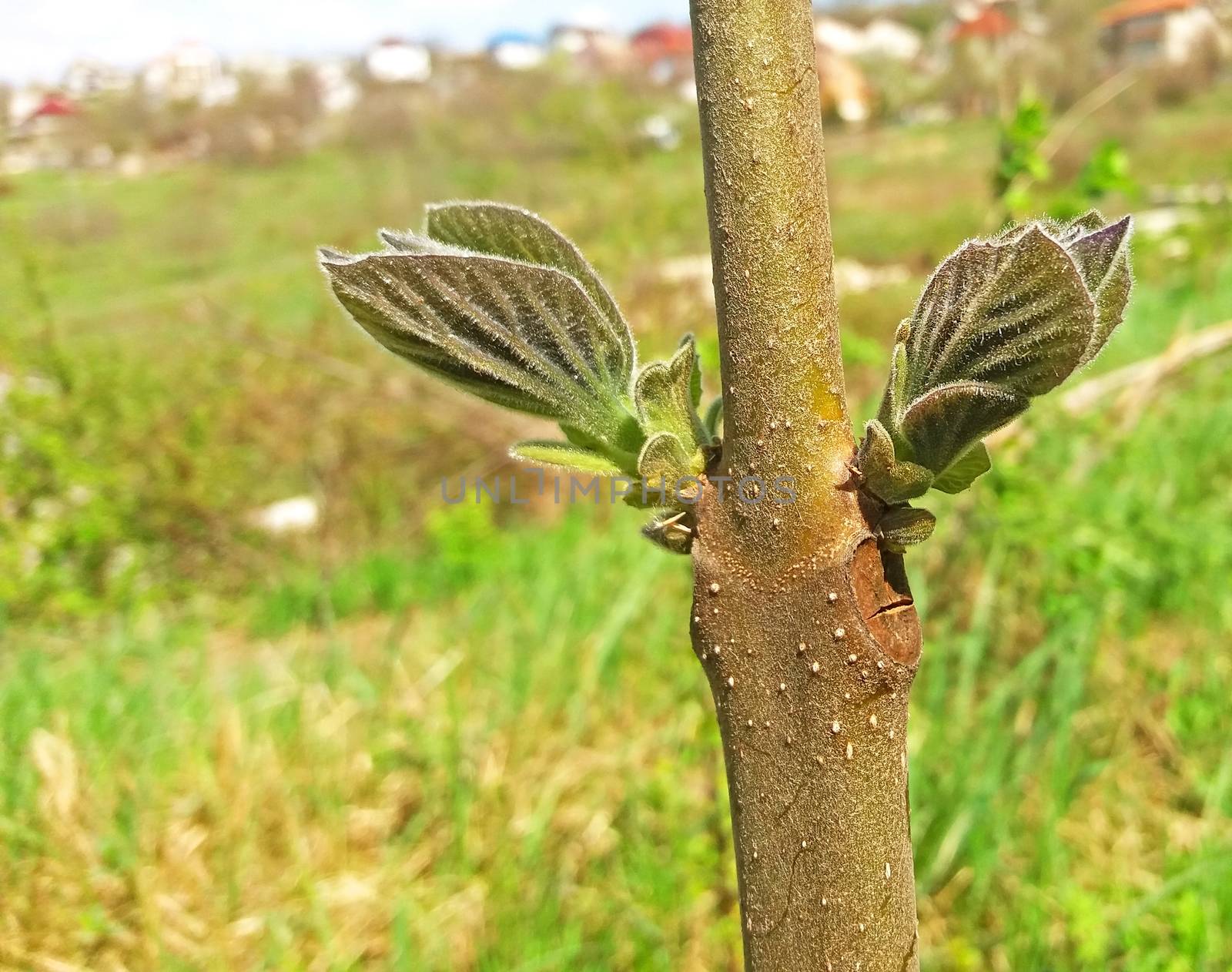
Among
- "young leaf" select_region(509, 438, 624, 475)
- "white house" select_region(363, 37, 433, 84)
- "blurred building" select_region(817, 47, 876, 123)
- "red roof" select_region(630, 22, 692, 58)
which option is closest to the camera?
"young leaf" select_region(509, 438, 624, 475)

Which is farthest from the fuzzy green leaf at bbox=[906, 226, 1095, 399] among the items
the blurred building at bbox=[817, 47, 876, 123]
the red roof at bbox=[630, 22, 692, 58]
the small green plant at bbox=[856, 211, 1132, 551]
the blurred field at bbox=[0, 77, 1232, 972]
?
the red roof at bbox=[630, 22, 692, 58]

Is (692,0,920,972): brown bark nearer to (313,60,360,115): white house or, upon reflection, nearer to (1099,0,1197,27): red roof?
(1099,0,1197,27): red roof

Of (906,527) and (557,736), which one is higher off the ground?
(906,527)

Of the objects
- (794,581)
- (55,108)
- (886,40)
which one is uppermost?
A: (886,40)

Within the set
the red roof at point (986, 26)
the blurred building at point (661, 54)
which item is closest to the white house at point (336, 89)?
the blurred building at point (661, 54)

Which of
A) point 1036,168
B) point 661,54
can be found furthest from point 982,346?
point 661,54

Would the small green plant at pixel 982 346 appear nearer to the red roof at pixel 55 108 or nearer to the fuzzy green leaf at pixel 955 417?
the fuzzy green leaf at pixel 955 417

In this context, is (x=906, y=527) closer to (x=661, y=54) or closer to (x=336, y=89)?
(x=661, y=54)
